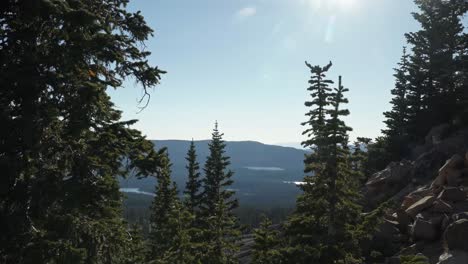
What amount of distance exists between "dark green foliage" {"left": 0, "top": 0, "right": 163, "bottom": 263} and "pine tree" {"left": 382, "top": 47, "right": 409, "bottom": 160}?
118 ft

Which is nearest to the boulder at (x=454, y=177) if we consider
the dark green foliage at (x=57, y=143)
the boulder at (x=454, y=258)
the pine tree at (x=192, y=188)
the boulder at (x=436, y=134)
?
the boulder at (x=454, y=258)

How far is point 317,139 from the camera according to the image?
54.1 feet

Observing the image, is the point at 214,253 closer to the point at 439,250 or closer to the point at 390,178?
the point at 439,250

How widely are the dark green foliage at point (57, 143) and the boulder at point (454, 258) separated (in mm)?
13452

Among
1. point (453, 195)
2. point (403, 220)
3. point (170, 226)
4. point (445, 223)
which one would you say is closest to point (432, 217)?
Result: point (445, 223)

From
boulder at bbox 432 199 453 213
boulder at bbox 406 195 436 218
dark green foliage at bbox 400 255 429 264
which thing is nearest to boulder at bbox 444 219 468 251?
boulder at bbox 432 199 453 213

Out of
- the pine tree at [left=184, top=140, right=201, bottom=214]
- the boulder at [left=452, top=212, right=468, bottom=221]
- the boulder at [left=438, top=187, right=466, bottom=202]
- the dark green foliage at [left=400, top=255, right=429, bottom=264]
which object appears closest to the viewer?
the dark green foliage at [left=400, top=255, right=429, bottom=264]

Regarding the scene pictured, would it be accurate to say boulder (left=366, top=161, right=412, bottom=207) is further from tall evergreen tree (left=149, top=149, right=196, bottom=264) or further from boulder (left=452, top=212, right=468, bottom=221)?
tall evergreen tree (left=149, top=149, right=196, bottom=264)

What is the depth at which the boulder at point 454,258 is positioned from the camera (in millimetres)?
16294

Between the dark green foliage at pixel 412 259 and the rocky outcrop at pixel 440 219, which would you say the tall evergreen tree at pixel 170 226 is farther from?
the rocky outcrop at pixel 440 219

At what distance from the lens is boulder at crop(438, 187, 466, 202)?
21.6 m

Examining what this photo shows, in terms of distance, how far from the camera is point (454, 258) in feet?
54.1

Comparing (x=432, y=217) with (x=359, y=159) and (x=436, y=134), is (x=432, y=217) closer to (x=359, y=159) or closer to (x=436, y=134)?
(x=359, y=159)

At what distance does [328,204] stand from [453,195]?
10019 millimetres
